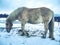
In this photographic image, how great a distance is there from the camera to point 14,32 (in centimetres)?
176

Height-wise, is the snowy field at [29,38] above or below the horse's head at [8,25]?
below

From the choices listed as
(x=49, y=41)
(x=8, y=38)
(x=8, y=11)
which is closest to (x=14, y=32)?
(x=8, y=38)

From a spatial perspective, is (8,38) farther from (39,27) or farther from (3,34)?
(39,27)

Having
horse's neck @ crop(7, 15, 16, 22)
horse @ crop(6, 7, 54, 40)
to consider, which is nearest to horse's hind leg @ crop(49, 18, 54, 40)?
horse @ crop(6, 7, 54, 40)

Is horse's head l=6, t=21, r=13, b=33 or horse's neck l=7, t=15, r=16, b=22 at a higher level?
horse's neck l=7, t=15, r=16, b=22

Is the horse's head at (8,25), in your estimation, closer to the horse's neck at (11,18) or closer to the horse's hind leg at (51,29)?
the horse's neck at (11,18)

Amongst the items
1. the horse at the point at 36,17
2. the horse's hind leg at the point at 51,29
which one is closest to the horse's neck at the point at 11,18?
the horse at the point at 36,17

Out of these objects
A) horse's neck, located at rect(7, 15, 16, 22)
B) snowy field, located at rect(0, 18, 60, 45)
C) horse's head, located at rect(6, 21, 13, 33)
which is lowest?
snowy field, located at rect(0, 18, 60, 45)

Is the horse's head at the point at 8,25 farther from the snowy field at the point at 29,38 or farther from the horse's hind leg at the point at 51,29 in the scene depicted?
the horse's hind leg at the point at 51,29

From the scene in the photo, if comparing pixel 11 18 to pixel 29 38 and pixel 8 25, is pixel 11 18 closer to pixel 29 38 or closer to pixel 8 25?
pixel 8 25

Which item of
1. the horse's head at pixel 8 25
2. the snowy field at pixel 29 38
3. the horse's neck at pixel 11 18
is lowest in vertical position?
the snowy field at pixel 29 38

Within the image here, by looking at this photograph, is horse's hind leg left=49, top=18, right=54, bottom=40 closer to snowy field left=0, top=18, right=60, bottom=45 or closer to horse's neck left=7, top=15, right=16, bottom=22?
snowy field left=0, top=18, right=60, bottom=45

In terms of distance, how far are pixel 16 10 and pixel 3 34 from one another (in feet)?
1.04

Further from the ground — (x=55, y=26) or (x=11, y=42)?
(x=55, y=26)
